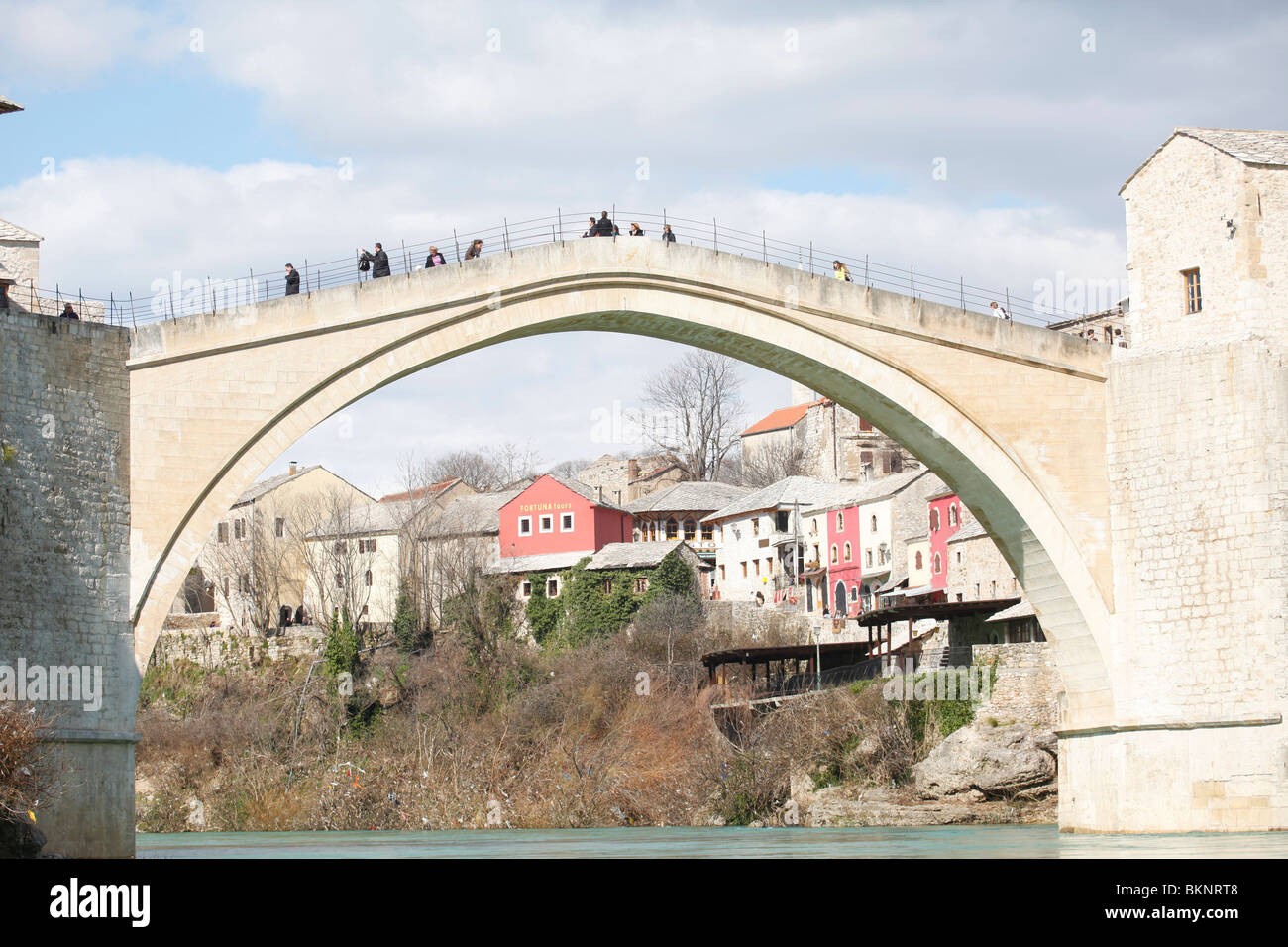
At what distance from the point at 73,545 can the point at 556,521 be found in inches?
1505

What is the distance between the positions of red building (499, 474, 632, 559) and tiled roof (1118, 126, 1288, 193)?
116 ft

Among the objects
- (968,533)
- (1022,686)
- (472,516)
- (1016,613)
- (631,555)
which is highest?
(472,516)

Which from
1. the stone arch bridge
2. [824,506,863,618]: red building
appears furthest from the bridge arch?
[824,506,863,618]: red building

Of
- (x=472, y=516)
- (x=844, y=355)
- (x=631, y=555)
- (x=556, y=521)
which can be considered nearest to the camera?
(x=844, y=355)

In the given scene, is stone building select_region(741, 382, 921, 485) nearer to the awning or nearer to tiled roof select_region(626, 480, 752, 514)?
tiled roof select_region(626, 480, 752, 514)

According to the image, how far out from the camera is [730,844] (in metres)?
23.8

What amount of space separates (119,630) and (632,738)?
19.5 m

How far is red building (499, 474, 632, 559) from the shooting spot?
184 feet

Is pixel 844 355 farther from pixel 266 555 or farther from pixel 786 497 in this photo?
pixel 786 497

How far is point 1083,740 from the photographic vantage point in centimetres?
2228

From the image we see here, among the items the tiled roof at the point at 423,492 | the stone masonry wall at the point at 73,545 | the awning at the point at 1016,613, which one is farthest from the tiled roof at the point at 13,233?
the tiled roof at the point at 423,492

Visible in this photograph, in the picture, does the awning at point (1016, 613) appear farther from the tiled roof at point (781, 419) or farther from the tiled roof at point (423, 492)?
the tiled roof at point (781, 419)

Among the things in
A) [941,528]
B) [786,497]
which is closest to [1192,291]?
[941,528]
